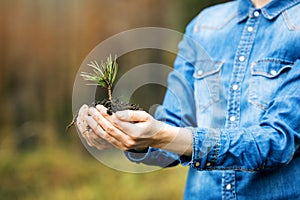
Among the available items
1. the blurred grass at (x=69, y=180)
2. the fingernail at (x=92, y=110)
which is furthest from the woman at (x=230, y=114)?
the blurred grass at (x=69, y=180)

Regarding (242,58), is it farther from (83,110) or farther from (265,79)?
(83,110)

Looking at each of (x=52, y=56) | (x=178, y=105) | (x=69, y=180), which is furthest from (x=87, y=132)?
(x=52, y=56)

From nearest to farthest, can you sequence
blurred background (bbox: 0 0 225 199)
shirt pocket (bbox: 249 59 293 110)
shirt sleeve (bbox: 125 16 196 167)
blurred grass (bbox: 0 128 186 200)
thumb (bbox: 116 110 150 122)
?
thumb (bbox: 116 110 150 122)
shirt pocket (bbox: 249 59 293 110)
shirt sleeve (bbox: 125 16 196 167)
blurred grass (bbox: 0 128 186 200)
blurred background (bbox: 0 0 225 199)

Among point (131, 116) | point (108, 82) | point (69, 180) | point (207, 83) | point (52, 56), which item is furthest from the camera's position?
point (52, 56)

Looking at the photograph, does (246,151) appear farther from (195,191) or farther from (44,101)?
(44,101)

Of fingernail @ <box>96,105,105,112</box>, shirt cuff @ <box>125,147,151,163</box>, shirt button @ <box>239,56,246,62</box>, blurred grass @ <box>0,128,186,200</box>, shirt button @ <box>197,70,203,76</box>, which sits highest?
shirt button @ <box>239,56,246,62</box>

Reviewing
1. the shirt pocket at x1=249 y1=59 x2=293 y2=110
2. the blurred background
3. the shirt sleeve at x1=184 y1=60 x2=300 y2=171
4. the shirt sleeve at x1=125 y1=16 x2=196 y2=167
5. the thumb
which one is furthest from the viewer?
the blurred background

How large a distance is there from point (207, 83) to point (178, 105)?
4.2 inches

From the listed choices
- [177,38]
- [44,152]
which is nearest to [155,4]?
[177,38]

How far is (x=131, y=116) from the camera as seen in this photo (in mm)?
1495

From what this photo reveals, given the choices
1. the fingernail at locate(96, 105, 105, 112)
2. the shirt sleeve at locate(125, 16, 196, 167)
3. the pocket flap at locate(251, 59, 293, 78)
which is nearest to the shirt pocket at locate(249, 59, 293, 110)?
the pocket flap at locate(251, 59, 293, 78)

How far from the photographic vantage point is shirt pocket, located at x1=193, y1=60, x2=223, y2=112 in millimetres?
Result: 1853

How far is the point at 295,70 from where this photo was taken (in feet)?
5.52

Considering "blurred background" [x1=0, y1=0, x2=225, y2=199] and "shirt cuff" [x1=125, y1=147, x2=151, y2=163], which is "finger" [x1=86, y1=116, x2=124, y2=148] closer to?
"shirt cuff" [x1=125, y1=147, x2=151, y2=163]
